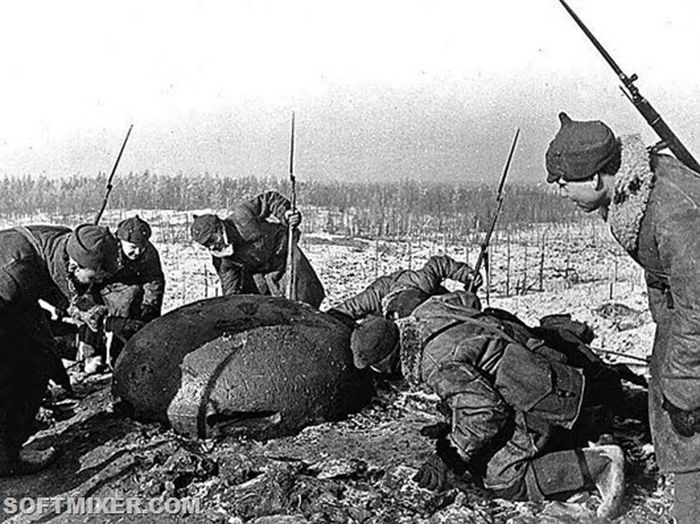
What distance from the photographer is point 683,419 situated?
3207mm

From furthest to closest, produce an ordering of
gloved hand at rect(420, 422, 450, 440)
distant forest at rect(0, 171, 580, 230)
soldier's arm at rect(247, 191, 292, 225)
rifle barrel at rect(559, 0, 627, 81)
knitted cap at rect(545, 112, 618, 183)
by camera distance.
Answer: distant forest at rect(0, 171, 580, 230)
soldier's arm at rect(247, 191, 292, 225)
gloved hand at rect(420, 422, 450, 440)
rifle barrel at rect(559, 0, 627, 81)
knitted cap at rect(545, 112, 618, 183)

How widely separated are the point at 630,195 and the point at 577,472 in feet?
6.50

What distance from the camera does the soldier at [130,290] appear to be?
7285 mm

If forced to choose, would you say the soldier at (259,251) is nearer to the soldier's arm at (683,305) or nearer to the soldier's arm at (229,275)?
the soldier's arm at (229,275)

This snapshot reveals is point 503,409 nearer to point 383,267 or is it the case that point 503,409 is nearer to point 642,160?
point 642,160

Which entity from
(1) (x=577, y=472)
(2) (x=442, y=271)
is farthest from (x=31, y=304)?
(1) (x=577, y=472)

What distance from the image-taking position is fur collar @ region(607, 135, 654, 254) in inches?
126

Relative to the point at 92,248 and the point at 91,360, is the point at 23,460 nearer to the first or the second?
the point at 92,248

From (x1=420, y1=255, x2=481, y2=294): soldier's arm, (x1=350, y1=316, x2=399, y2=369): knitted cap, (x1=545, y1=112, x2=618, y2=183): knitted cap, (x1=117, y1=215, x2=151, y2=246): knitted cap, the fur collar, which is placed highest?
(x1=545, y1=112, x2=618, y2=183): knitted cap

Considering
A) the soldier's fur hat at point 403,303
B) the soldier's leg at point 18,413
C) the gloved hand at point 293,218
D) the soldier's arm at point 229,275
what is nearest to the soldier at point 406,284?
the soldier's fur hat at point 403,303

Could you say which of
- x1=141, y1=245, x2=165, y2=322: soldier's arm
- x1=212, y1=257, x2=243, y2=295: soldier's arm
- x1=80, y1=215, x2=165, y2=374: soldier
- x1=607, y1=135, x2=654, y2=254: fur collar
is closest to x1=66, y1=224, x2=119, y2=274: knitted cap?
x1=80, y1=215, x2=165, y2=374: soldier

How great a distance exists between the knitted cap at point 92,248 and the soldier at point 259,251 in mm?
1693

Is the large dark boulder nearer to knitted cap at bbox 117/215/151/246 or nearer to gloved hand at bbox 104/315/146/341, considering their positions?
gloved hand at bbox 104/315/146/341

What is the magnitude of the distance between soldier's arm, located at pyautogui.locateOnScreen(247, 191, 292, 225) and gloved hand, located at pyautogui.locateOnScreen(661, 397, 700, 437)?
5269 millimetres
